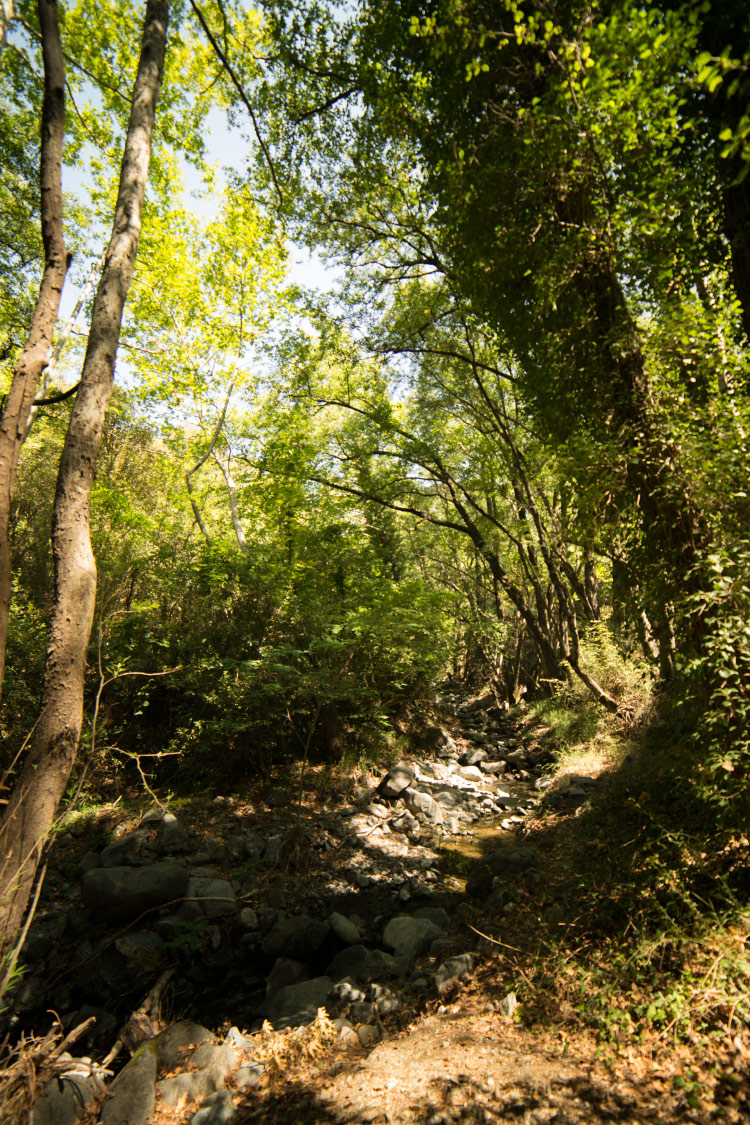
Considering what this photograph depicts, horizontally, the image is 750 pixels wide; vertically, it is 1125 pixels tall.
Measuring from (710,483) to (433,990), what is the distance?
192 inches

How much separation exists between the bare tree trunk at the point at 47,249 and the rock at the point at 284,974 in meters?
3.90

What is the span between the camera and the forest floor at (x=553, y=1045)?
2.64m

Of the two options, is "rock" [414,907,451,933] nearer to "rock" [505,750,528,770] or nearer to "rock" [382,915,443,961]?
"rock" [382,915,443,961]

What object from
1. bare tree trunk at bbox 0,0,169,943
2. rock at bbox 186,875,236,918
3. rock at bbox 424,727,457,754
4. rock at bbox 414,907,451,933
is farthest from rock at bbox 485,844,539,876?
rock at bbox 424,727,457,754

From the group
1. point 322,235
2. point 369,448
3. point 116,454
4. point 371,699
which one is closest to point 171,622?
point 371,699

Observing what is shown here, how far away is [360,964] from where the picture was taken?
15.8 feet

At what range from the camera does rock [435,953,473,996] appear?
161 inches

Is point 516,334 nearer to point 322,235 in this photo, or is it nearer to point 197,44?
point 322,235

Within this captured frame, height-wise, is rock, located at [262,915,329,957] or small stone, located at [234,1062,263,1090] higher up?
rock, located at [262,915,329,957]

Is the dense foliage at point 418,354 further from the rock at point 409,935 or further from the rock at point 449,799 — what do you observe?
the rock at point 409,935

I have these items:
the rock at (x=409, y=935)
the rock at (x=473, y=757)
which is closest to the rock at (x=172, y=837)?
the rock at (x=409, y=935)

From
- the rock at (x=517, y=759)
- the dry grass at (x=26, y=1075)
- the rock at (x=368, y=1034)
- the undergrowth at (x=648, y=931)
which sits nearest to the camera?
the dry grass at (x=26, y=1075)

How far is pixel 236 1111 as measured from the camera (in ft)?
10.0

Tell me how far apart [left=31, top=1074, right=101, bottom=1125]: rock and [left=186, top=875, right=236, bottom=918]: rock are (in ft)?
6.62
